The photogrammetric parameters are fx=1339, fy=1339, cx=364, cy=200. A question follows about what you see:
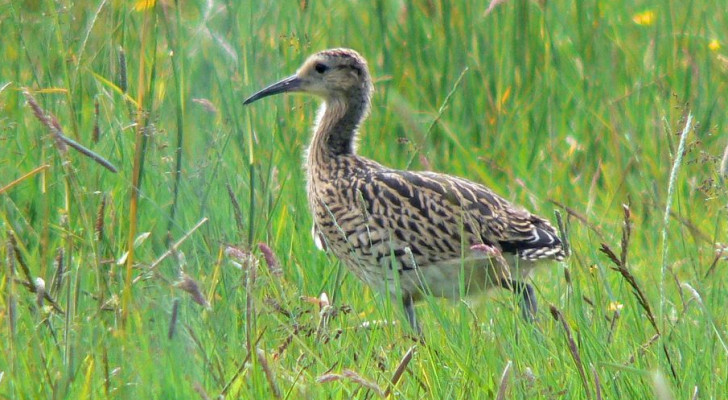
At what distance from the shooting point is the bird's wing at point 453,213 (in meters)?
5.59

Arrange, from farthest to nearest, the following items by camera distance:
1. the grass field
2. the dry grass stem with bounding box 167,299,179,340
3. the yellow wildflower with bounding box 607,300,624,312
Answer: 1. the yellow wildflower with bounding box 607,300,624,312
2. the grass field
3. the dry grass stem with bounding box 167,299,179,340

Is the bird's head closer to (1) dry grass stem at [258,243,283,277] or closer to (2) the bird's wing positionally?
(2) the bird's wing

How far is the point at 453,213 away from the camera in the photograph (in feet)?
18.9

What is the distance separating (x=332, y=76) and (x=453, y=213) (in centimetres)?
129

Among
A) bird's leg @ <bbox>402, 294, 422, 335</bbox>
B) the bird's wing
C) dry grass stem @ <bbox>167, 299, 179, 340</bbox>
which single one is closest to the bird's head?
the bird's wing

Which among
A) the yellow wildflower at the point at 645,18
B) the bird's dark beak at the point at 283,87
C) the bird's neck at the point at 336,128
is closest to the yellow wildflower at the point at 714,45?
the yellow wildflower at the point at 645,18

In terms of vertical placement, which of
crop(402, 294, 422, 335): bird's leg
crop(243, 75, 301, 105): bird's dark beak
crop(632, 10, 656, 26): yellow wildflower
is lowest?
crop(402, 294, 422, 335): bird's leg

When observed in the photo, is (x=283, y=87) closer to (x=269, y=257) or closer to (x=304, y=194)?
(x=304, y=194)

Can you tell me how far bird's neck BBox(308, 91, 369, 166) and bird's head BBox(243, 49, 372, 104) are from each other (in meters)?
0.05

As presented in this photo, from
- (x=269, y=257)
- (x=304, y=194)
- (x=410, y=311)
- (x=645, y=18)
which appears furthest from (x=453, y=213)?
(x=645, y=18)

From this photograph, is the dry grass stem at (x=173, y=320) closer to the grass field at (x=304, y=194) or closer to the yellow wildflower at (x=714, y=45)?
the grass field at (x=304, y=194)

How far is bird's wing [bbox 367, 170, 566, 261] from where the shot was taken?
5.59 metres

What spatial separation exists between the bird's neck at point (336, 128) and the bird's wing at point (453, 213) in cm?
56

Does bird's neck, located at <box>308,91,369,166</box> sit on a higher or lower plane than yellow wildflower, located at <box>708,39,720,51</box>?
lower
